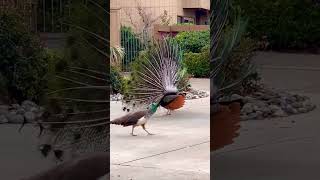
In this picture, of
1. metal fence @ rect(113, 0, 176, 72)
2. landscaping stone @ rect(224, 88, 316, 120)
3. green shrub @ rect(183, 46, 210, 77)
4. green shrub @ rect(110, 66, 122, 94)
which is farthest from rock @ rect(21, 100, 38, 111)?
green shrub @ rect(183, 46, 210, 77)

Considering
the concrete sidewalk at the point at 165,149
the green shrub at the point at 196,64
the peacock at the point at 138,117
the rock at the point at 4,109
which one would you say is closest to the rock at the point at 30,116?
the rock at the point at 4,109

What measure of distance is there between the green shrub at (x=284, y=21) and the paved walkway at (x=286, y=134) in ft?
0.29

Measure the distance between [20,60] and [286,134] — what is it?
1.75 metres

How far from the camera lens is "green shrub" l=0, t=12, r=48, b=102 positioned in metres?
3.67

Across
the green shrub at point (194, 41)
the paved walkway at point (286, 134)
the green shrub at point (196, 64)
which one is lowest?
the paved walkway at point (286, 134)

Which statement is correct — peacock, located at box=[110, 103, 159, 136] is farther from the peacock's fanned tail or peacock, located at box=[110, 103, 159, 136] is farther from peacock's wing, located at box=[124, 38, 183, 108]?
the peacock's fanned tail

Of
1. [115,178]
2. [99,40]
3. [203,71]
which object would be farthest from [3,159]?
[203,71]

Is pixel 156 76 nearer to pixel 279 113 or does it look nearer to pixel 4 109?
pixel 4 109

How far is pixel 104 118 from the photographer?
153 inches

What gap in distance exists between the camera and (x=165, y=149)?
20.7ft

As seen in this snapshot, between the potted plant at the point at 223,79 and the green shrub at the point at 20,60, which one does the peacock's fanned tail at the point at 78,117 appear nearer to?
the green shrub at the point at 20,60

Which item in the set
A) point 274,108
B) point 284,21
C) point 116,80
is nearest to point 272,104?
point 274,108

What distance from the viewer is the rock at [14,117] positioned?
146 inches

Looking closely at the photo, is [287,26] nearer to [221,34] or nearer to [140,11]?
[221,34]
